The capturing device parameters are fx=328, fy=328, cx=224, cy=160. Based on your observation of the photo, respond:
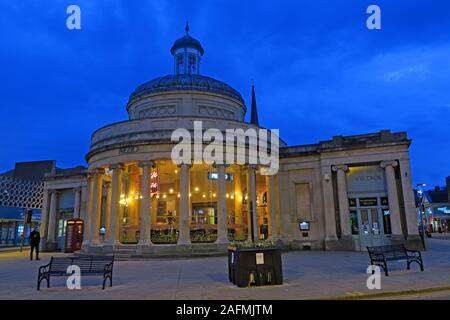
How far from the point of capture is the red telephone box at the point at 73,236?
28094 mm

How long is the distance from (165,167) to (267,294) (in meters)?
20.1

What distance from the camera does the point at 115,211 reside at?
22875mm

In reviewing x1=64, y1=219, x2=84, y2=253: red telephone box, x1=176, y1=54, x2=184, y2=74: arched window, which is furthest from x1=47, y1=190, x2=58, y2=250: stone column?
x1=176, y1=54, x2=184, y2=74: arched window

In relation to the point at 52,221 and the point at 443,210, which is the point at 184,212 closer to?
the point at 52,221

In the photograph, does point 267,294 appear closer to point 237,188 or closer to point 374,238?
point 374,238

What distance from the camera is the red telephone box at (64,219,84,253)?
92.2 ft

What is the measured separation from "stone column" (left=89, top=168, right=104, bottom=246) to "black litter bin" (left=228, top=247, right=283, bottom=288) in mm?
16699

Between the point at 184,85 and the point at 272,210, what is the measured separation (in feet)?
42.2

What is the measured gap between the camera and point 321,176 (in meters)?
26.3

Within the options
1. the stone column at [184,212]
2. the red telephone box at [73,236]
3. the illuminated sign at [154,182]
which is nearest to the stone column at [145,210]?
the illuminated sign at [154,182]

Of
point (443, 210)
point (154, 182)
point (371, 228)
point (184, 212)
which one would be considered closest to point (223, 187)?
point (184, 212)

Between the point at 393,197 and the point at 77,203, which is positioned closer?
the point at 393,197

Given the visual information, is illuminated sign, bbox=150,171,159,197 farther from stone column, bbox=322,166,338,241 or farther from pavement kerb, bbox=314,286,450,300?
pavement kerb, bbox=314,286,450,300
